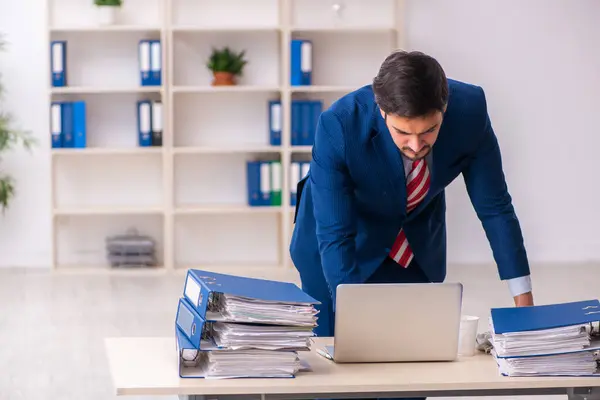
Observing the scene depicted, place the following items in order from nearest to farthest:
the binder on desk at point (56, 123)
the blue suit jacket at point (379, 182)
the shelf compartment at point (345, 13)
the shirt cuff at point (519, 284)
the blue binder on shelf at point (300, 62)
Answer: the blue suit jacket at point (379, 182), the shirt cuff at point (519, 284), the binder on desk at point (56, 123), the blue binder on shelf at point (300, 62), the shelf compartment at point (345, 13)

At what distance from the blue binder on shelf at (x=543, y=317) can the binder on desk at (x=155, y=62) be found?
474cm

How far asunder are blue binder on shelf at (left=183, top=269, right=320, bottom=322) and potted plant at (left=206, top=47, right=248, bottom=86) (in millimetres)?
4574

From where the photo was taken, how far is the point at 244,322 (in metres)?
2.13

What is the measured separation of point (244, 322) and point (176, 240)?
5083mm

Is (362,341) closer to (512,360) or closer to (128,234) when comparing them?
(512,360)

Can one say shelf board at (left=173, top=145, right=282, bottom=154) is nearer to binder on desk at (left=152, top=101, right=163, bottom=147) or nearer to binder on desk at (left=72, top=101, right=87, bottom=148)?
binder on desk at (left=152, top=101, right=163, bottom=147)

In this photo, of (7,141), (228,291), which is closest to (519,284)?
(228,291)

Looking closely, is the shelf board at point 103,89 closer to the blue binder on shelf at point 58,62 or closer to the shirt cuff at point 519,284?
the blue binder on shelf at point 58,62

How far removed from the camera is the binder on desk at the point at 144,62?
669cm

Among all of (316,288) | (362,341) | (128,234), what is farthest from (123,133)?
(362,341)

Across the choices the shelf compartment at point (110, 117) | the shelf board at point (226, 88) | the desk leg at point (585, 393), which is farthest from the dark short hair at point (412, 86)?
the shelf compartment at point (110, 117)

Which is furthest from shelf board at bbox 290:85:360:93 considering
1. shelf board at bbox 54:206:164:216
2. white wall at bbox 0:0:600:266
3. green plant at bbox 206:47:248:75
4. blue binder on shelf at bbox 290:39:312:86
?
shelf board at bbox 54:206:164:216

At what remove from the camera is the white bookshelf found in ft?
22.8

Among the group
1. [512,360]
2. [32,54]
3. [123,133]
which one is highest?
[32,54]
